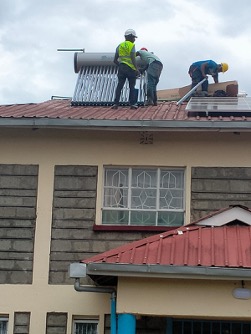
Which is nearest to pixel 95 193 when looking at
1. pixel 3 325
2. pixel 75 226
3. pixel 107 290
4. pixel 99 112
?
pixel 75 226

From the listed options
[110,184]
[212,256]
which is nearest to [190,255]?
[212,256]

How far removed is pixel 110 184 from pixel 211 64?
17.3 ft

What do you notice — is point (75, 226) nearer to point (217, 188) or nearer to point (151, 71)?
Answer: point (217, 188)

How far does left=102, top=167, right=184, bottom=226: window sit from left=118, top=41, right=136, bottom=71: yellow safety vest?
9.67 ft

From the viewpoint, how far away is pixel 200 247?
11.0m

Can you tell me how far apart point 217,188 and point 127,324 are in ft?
10.8

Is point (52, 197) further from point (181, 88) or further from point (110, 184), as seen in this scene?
point (181, 88)

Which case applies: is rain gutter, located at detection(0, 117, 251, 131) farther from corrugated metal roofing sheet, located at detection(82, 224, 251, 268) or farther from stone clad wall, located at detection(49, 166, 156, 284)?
corrugated metal roofing sheet, located at detection(82, 224, 251, 268)

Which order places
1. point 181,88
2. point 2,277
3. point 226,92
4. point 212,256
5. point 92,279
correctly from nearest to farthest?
point 212,256
point 92,279
point 2,277
point 226,92
point 181,88

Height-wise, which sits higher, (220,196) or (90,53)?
(90,53)

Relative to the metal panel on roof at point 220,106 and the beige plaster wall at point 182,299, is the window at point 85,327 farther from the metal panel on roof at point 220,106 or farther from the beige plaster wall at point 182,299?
the metal panel on roof at point 220,106

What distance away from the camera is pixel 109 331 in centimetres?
A: 1260

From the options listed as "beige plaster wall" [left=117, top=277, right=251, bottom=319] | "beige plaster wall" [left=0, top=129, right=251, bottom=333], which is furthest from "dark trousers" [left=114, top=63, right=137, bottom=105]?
"beige plaster wall" [left=117, top=277, right=251, bottom=319]

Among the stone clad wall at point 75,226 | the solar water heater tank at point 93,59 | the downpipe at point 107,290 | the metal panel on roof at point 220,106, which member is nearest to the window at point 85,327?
the stone clad wall at point 75,226
